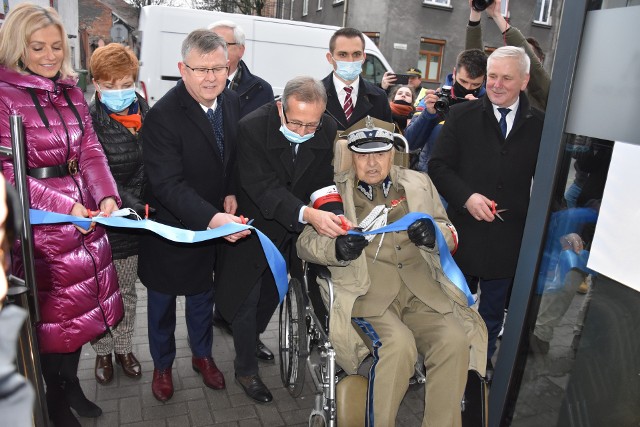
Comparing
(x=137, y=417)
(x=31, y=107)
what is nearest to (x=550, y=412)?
(x=137, y=417)

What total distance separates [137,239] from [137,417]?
3.52 feet

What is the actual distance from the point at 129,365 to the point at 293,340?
1176 mm

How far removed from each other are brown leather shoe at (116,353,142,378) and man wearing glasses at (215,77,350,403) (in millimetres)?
739

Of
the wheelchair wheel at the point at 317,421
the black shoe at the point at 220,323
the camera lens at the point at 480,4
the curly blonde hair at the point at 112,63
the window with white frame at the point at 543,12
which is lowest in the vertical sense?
the black shoe at the point at 220,323

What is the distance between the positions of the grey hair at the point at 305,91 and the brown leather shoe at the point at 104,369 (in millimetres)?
2077

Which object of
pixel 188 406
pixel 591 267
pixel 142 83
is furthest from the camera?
pixel 142 83

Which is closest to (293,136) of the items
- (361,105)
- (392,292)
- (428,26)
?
(392,292)

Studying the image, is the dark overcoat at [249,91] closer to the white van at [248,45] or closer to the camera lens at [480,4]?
the camera lens at [480,4]

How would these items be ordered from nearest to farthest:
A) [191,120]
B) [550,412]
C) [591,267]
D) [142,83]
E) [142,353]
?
[591,267], [550,412], [191,120], [142,353], [142,83]

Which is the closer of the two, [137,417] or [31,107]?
[31,107]

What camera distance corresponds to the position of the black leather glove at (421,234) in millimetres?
2742

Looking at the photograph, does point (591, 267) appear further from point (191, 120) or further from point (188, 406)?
point (188, 406)

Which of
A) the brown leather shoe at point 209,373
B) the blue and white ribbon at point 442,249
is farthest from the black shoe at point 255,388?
the blue and white ribbon at point 442,249

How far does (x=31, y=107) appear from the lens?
2.52m
